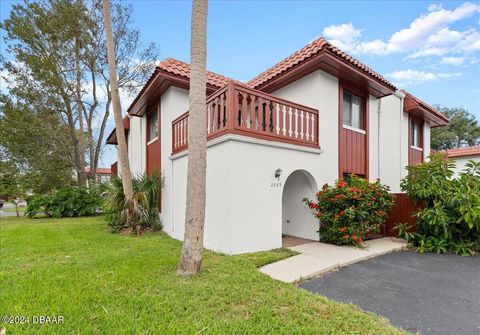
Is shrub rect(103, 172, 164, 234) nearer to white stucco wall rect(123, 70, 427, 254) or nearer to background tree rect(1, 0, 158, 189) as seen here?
white stucco wall rect(123, 70, 427, 254)

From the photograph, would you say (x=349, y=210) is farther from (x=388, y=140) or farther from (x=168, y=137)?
(x=168, y=137)

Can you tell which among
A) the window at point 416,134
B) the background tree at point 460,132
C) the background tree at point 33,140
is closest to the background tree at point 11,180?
the background tree at point 33,140

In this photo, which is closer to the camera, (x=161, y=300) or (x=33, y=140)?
(x=161, y=300)

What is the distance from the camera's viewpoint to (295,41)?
11.3m

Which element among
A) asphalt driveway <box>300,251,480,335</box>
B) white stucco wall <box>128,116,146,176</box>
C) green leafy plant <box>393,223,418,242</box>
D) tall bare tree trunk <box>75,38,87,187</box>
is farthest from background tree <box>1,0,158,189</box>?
asphalt driveway <box>300,251,480,335</box>

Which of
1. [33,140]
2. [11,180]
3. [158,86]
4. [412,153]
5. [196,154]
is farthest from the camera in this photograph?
[11,180]

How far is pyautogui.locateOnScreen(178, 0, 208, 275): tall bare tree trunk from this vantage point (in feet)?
15.3

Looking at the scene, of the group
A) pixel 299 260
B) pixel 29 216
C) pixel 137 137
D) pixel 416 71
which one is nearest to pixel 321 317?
pixel 299 260

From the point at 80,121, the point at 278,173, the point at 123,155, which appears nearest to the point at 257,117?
the point at 278,173

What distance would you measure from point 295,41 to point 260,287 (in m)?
10.2

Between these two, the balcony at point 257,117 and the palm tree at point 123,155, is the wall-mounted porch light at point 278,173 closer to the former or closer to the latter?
the balcony at point 257,117

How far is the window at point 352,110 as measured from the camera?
378 inches

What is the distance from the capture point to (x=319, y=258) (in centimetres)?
616

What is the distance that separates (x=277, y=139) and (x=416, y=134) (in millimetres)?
10561
